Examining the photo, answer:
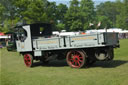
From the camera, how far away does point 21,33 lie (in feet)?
38.1

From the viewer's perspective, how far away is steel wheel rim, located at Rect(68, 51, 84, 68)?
934cm

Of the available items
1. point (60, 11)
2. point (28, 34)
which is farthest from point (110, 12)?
point (28, 34)

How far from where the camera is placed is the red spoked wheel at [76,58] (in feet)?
30.0

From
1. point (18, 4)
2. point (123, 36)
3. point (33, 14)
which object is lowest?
point (123, 36)

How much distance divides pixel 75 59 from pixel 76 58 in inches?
3.2

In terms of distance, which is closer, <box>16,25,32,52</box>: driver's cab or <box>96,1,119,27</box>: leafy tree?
<box>16,25,32,52</box>: driver's cab

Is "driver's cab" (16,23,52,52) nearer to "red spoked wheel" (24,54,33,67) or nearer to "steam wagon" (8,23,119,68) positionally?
"steam wagon" (8,23,119,68)

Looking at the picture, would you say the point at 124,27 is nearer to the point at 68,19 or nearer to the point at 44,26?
the point at 68,19

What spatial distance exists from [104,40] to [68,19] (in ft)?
211

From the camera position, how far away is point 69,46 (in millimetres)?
9391

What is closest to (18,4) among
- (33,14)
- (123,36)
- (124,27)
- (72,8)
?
(33,14)

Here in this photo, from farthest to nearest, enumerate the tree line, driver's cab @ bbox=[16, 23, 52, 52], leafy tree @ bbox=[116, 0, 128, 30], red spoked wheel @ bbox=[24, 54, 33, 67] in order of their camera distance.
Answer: leafy tree @ bbox=[116, 0, 128, 30] < the tree line < red spoked wheel @ bbox=[24, 54, 33, 67] < driver's cab @ bbox=[16, 23, 52, 52]

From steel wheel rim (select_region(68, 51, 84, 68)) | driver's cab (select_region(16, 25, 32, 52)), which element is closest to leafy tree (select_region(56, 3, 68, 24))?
driver's cab (select_region(16, 25, 32, 52))

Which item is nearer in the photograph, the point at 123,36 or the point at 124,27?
the point at 123,36
